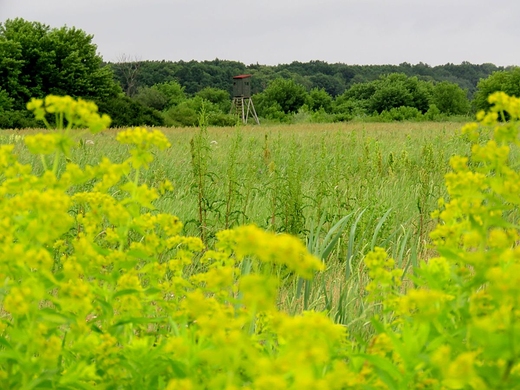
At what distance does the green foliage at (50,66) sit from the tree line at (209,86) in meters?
0.07

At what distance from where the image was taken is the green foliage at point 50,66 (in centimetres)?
3597

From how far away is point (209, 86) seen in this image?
77.2m

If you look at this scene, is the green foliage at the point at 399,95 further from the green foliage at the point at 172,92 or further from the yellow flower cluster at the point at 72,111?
the yellow flower cluster at the point at 72,111

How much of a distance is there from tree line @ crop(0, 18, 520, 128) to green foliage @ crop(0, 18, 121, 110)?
0.22 ft

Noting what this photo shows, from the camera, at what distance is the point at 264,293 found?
2.98 feet

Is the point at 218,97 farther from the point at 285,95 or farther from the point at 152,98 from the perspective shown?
the point at 152,98

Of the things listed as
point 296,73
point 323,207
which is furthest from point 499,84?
point 323,207

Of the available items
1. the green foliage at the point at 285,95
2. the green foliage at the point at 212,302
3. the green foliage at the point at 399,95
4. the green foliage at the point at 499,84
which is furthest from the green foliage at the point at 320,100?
the green foliage at the point at 212,302

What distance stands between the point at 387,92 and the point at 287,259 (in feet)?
207

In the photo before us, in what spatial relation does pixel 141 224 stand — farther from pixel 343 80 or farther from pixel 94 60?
pixel 343 80

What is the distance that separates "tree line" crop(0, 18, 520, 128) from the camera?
117 feet

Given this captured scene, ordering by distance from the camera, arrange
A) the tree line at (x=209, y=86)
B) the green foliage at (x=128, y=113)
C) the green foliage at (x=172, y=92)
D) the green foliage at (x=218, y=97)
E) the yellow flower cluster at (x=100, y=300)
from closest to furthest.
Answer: the yellow flower cluster at (x=100, y=300) < the green foliage at (x=128, y=113) < the tree line at (x=209, y=86) < the green foliage at (x=172, y=92) < the green foliage at (x=218, y=97)

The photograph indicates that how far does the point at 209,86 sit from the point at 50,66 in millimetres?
41493

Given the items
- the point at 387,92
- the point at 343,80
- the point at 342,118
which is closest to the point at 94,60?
the point at 342,118
